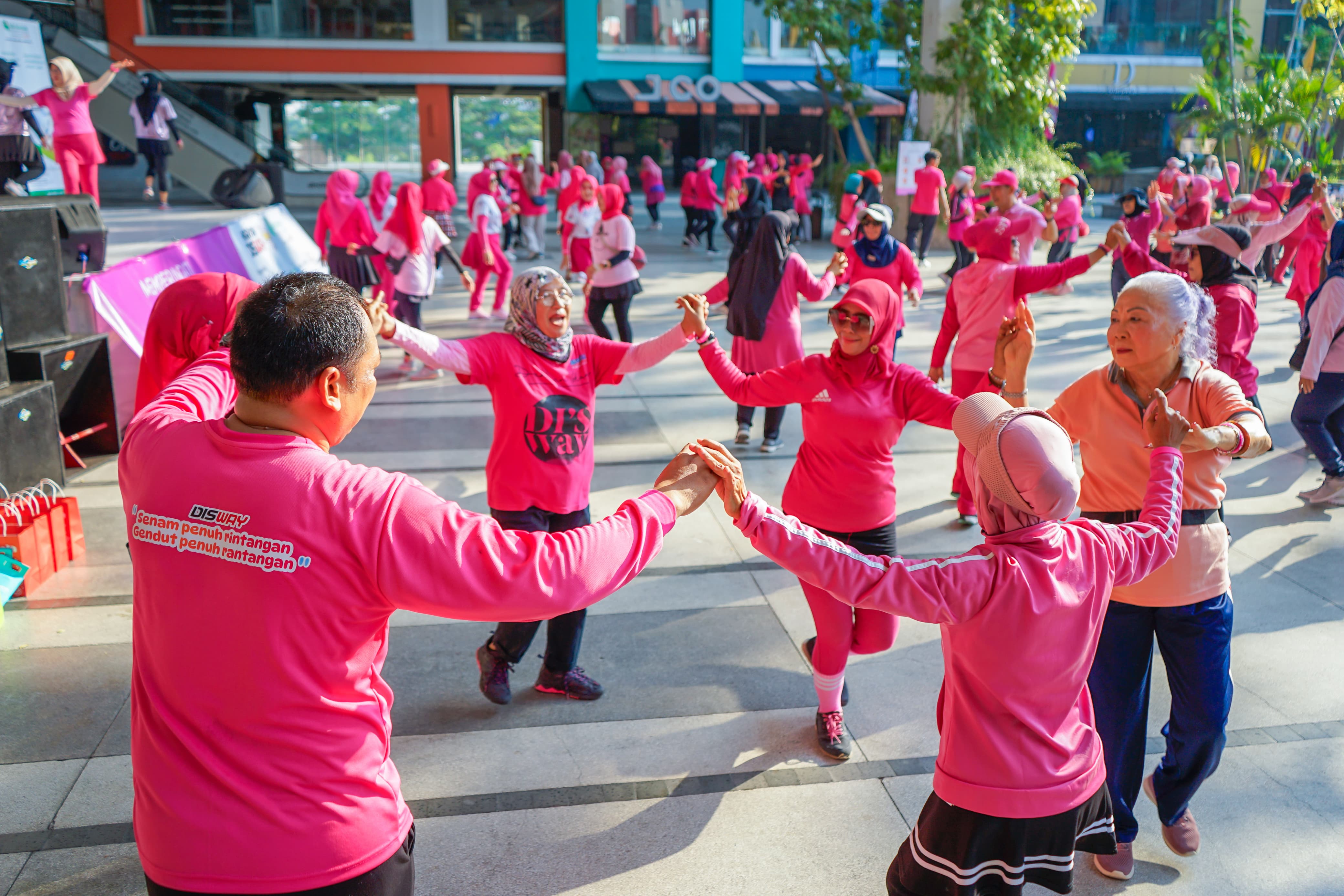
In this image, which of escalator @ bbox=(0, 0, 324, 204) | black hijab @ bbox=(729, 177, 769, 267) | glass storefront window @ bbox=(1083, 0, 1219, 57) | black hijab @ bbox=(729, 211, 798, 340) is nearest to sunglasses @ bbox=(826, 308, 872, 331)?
black hijab @ bbox=(729, 211, 798, 340)

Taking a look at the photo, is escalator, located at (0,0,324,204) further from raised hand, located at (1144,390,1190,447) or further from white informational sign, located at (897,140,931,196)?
raised hand, located at (1144,390,1190,447)

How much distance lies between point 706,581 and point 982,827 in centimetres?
338

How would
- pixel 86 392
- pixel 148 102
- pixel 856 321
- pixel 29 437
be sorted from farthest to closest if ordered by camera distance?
1. pixel 148 102
2. pixel 86 392
3. pixel 29 437
4. pixel 856 321

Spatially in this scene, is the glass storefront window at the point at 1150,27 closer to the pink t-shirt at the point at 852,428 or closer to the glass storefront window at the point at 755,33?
the glass storefront window at the point at 755,33

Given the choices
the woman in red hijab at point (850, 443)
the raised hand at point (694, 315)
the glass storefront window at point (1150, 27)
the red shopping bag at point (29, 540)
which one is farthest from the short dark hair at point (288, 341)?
the glass storefront window at point (1150, 27)

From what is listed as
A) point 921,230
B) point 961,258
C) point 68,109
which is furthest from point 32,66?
point 961,258

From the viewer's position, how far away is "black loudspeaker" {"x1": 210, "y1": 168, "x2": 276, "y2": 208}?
2211cm

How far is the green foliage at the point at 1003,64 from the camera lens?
2019 centimetres

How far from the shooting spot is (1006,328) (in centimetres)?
379

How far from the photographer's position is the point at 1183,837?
3.50m

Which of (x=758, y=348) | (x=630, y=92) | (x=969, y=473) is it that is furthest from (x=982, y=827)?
(x=630, y=92)

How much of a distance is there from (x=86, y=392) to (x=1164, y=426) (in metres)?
7.51

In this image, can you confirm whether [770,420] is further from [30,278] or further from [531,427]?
[30,278]

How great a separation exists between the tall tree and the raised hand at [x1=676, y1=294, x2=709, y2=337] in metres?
19.1
